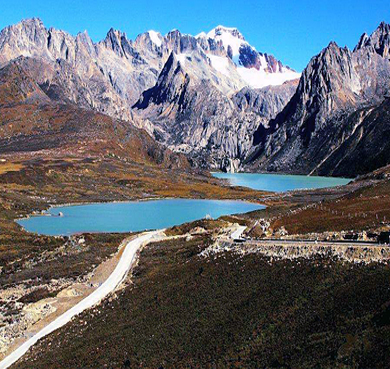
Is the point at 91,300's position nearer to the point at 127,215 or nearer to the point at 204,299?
the point at 204,299

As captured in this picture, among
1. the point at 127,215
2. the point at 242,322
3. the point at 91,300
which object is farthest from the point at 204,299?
the point at 127,215

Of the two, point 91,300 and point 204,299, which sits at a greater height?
point 204,299

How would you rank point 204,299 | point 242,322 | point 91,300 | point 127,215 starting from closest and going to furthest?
point 242,322 < point 204,299 < point 91,300 < point 127,215

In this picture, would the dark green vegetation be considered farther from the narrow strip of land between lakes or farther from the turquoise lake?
the turquoise lake

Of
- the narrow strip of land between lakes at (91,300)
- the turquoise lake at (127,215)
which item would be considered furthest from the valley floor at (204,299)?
the turquoise lake at (127,215)

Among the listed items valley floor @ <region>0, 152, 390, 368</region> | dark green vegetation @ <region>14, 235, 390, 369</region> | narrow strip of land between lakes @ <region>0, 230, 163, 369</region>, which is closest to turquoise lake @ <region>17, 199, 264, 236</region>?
valley floor @ <region>0, 152, 390, 368</region>

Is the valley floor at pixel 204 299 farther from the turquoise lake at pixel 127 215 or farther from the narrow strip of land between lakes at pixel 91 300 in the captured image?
the turquoise lake at pixel 127 215

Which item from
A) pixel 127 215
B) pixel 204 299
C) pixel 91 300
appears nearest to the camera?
pixel 204 299
